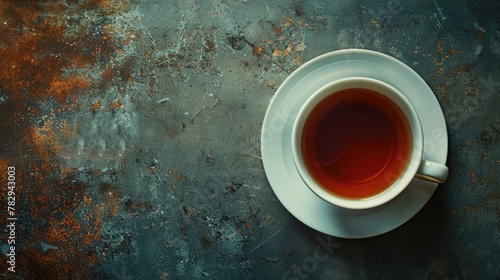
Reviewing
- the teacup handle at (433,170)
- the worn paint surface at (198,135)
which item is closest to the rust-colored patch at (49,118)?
the worn paint surface at (198,135)

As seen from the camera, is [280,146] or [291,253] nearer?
[280,146]

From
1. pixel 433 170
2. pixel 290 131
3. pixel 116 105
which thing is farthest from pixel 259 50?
pixel 433 170

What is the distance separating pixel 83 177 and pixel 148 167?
19cm

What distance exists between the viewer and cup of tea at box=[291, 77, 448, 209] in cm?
110

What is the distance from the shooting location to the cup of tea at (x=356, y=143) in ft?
3.59

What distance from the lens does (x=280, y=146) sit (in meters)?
1.18

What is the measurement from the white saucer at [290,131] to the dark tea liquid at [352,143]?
1.9 inches

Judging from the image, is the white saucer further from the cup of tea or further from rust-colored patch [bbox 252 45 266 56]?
rust-colored patch [bbox 252 45 266 56]

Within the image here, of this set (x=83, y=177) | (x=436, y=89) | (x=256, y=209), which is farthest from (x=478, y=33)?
(x=83, y=177)

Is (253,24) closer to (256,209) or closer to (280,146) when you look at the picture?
(280,146)

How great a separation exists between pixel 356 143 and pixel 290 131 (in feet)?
0.52

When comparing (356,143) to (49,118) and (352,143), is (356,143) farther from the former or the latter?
(49,118)

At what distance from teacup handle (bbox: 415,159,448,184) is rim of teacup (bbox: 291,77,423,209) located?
0.02 metres

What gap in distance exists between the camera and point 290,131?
1.18m
